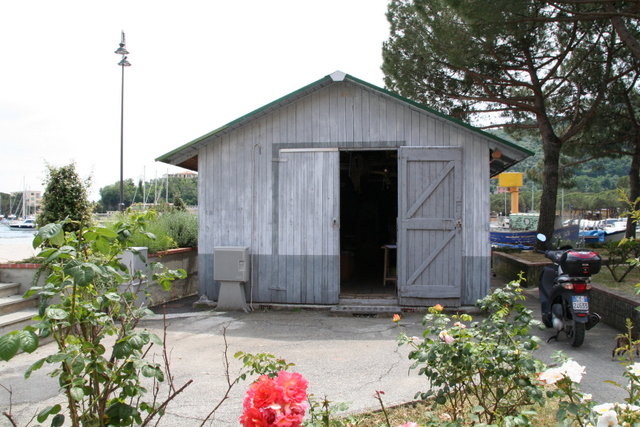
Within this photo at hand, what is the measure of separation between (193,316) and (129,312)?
4.95m

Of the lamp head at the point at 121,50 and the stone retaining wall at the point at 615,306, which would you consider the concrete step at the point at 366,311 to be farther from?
the lamp head at the point at 121,50

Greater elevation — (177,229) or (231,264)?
(177,229)

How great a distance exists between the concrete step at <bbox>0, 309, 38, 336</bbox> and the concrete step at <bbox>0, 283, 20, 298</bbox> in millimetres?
430

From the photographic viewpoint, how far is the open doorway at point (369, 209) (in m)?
11.6

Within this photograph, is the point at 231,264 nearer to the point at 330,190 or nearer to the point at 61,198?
the point at 330,190

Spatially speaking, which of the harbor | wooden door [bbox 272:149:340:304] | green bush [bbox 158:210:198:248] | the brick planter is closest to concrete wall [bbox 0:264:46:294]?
the brick planter

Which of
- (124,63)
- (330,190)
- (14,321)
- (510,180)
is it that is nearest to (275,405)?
(14,321)

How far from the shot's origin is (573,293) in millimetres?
5285

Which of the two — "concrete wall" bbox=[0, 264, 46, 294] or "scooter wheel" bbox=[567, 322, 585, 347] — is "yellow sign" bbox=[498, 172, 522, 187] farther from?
"concrete wall" bbox=[0, 264, 46, 294]

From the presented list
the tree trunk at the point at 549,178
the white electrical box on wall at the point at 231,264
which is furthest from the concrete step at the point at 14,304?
the tree trunk at the point at 549,178

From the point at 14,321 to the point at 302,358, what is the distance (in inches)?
129

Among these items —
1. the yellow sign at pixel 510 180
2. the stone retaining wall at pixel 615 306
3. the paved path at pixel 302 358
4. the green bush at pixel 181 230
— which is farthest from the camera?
the yellow sign at pixel 510 180

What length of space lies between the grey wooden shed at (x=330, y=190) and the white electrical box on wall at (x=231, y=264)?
0.30 metres

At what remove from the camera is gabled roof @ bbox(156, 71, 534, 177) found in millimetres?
7316
